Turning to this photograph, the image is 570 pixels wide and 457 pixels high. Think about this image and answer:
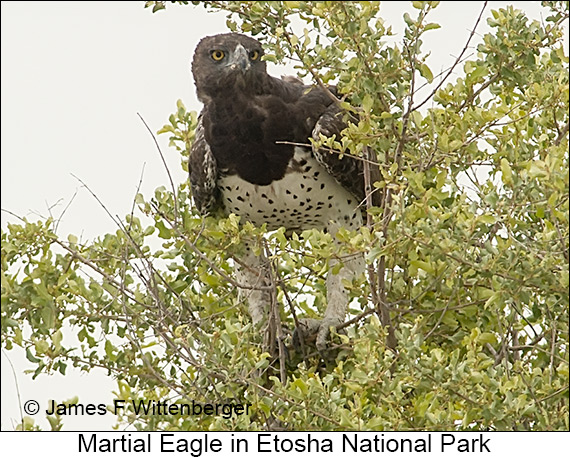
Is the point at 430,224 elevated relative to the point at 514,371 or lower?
elevated

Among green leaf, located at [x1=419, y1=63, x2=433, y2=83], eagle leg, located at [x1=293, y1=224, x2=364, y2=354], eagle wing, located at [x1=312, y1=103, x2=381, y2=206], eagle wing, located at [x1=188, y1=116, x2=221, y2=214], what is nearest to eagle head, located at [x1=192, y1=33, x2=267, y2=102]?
eagle wing, located at [x1=188, y1=116, x2=221, y2=214]

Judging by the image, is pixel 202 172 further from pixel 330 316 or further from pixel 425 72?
pixel 425 72

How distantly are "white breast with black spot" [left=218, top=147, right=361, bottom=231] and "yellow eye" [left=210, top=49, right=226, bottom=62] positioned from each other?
1.53 feet

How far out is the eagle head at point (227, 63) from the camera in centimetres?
409

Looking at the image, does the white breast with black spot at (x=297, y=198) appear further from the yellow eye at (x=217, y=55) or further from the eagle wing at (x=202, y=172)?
the yellow eye at (x=217, y=55)

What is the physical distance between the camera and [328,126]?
4137mm

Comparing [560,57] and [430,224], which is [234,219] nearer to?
[430,224]

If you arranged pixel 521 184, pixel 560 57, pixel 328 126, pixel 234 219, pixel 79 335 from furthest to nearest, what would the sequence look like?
pixel 328 126, pixel 79 335, pixel 234 219, pixel 560 57, pixel 521 184

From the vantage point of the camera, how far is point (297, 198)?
168 inches

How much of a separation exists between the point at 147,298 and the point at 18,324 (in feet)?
1.55

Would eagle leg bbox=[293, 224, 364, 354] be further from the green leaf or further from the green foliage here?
the green leaf

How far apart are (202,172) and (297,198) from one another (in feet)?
1.30

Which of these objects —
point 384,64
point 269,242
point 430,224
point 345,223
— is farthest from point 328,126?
point 430,224

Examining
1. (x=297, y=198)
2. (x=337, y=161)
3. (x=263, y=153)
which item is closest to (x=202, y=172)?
(x=263, y=153)
